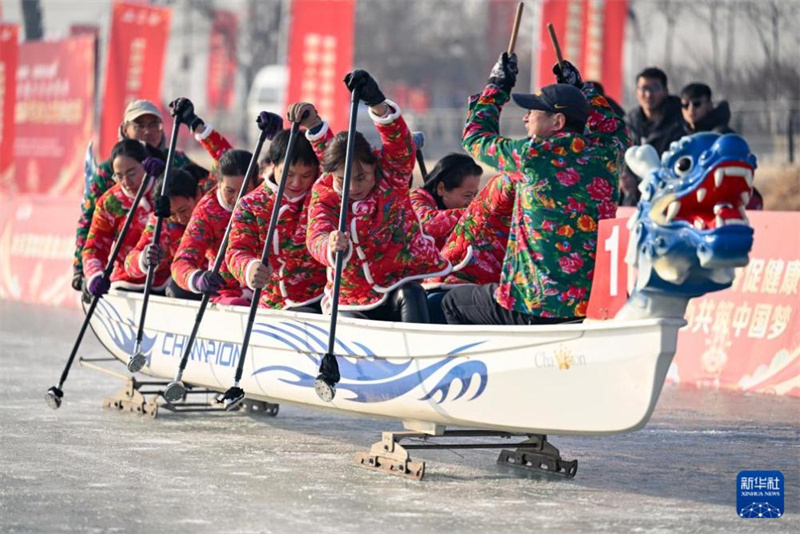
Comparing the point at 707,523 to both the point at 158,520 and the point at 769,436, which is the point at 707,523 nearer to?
the point at 158,520

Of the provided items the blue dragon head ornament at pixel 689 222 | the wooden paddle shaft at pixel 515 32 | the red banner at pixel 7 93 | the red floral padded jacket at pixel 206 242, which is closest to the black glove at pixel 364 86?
the wooden paddle shaft at pixel 515 32

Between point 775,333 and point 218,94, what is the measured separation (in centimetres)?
5278

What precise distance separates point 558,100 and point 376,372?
1521mm

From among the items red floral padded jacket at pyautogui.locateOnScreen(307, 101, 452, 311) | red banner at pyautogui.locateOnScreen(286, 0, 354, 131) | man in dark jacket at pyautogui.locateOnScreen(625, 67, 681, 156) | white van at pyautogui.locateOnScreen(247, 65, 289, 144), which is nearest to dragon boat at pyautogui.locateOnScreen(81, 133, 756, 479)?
red floral padded jacket at pyautogui.locateOnScreen(307, 101, 452, 311)

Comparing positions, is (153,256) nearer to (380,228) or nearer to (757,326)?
(380,228)

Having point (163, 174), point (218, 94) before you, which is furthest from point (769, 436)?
point (218, 94)

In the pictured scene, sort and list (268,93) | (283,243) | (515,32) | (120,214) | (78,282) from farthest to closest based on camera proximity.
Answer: (268,93) → (78,282) → (120,214) → (283,243) → (515,32)

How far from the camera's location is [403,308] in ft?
24.3

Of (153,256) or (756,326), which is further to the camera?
(756,326)

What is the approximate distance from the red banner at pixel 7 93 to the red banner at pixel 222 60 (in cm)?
3380

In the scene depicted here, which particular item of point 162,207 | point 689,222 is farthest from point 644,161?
point 162,207

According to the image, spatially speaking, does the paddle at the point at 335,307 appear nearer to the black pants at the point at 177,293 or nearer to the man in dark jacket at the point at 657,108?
the black pants at the point at 177,293

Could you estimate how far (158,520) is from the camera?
587cm

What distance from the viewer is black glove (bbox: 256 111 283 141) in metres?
8.49
